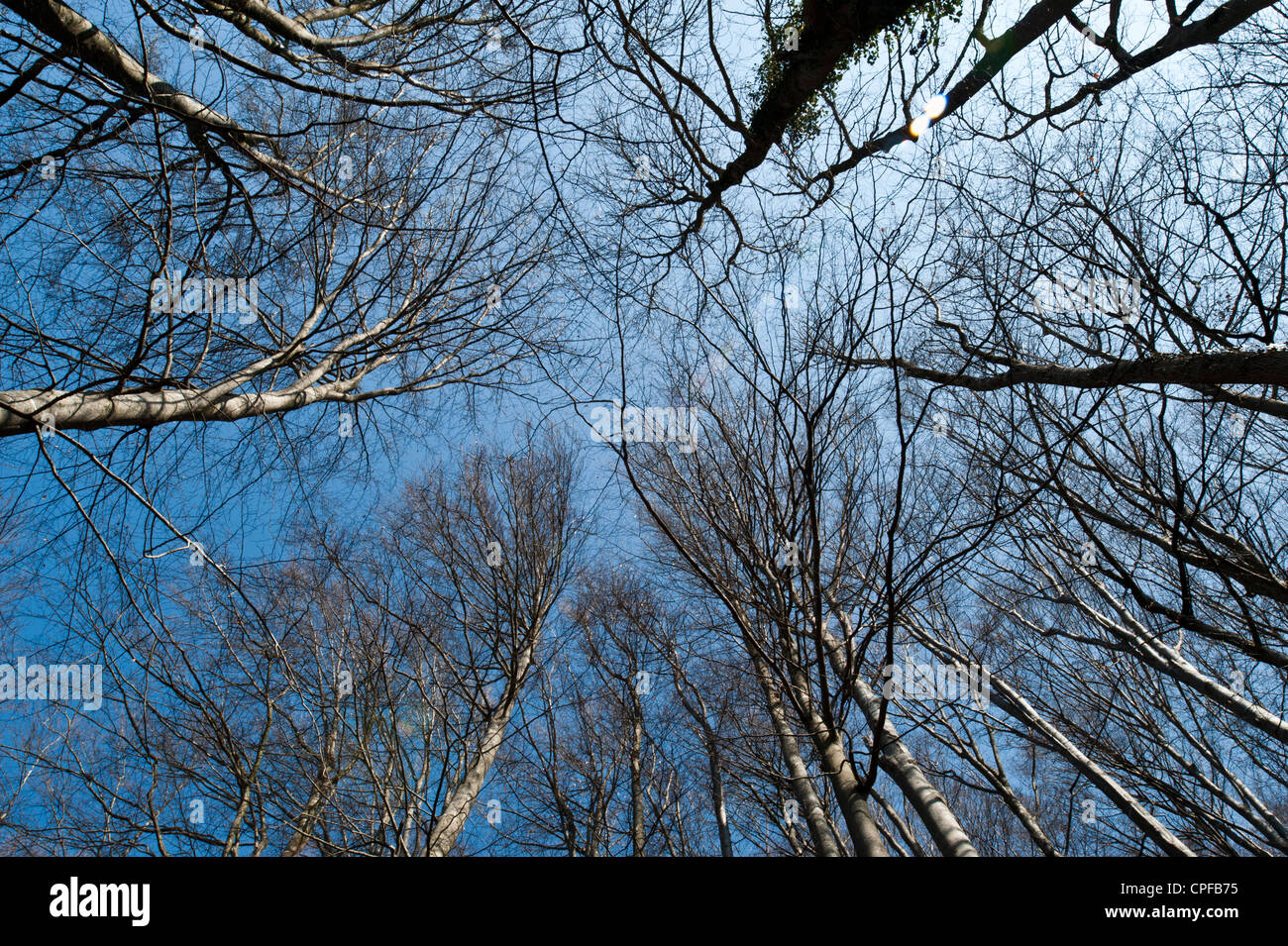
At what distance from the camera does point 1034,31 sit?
3.84 meters

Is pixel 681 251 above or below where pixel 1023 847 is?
above

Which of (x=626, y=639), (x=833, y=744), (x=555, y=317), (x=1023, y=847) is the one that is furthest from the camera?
(x=1023, y=847)

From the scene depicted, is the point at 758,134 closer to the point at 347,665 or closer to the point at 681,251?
the point at 681,251

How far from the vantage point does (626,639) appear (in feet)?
20.4
